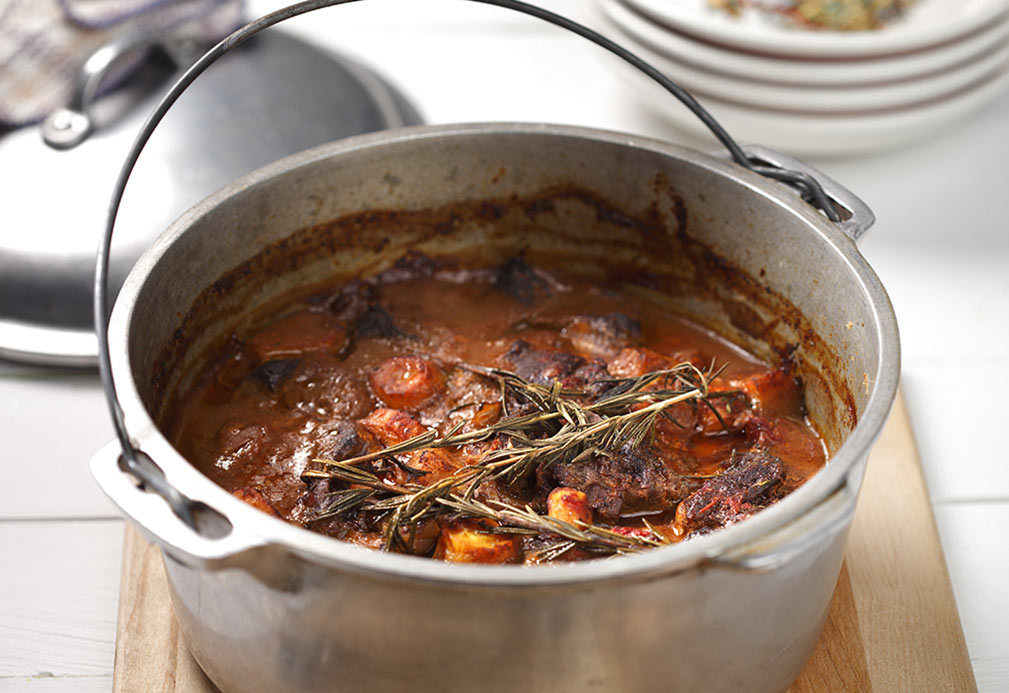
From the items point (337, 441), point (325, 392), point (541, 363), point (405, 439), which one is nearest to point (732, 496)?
point (541, 363)

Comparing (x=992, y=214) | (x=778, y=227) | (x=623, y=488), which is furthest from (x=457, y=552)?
(x=992, y=214)

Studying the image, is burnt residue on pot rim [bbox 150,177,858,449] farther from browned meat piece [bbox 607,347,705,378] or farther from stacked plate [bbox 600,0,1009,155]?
stacked plate [bbox 600,0,1009,155]

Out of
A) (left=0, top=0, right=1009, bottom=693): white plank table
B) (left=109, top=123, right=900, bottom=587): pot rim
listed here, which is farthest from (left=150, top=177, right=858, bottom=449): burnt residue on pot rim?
(left=0, top=0, right=1009, bottom=693): white plank table

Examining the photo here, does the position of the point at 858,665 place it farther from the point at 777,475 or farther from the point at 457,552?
the point at 457,552

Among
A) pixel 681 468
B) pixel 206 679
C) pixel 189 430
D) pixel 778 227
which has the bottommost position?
pixel 206 679

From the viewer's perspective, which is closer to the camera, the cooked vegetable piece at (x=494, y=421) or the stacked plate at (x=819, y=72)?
the cooked vegetable piece at (x=494, y=421)

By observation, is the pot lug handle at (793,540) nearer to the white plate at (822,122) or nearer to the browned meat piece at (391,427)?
the browned meat piece at (391,427)

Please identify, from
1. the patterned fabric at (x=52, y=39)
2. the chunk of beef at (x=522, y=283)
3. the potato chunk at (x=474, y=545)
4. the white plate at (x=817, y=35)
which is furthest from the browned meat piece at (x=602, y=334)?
the patterned fabric at (x=52, y=39)
